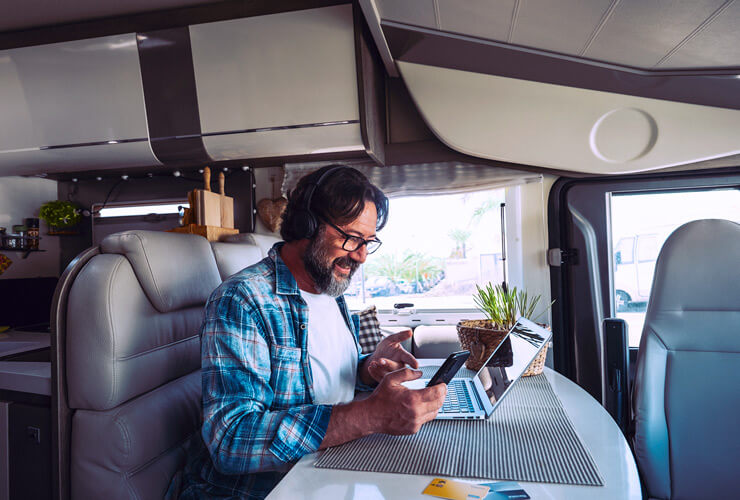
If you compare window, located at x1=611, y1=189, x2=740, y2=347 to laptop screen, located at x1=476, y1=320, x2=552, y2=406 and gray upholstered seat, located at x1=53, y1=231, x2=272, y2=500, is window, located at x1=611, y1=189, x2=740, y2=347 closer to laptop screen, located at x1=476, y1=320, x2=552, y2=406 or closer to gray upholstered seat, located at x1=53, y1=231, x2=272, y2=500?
laptop screen, located at x1=476, y1=320, x2=552, y2=406

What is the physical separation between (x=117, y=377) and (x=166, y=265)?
335 millimetres

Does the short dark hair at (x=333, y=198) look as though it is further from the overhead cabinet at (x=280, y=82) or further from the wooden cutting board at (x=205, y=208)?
the wooden cutting board at (x=205, y=208)

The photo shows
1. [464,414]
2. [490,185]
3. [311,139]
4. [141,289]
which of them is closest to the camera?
[464,414]

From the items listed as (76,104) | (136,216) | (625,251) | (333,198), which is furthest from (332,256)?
(136,216)

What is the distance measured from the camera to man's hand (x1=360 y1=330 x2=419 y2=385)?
1.31m

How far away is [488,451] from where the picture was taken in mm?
887

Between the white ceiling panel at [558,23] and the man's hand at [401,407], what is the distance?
1282 mm

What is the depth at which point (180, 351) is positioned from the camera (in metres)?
1.35

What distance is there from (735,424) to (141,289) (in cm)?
191

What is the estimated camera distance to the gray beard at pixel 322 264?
49.1 inches

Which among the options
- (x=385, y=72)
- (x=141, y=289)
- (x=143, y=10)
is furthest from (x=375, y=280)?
(x=143, y=10)

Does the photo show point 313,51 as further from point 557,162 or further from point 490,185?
point 557,162

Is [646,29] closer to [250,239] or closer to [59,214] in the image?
[250,239]

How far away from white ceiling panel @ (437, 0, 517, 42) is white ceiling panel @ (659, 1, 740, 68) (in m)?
0.60
